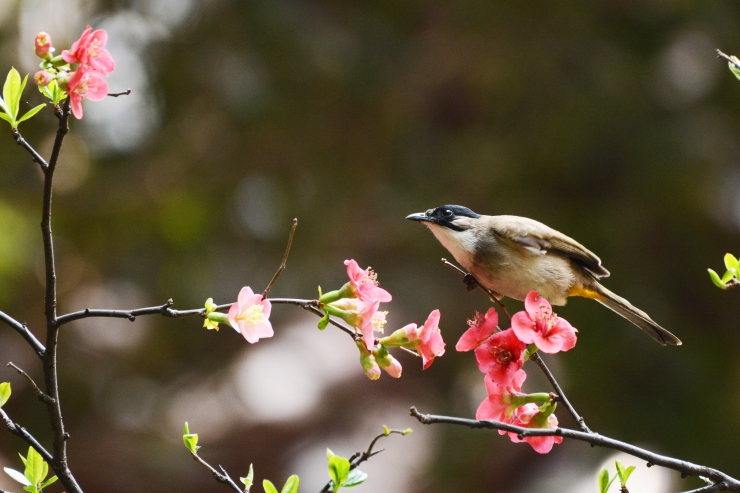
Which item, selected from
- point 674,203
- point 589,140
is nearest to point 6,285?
point 589,140

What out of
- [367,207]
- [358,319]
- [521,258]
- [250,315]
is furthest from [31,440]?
[367,207]

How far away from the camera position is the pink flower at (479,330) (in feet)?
3.37

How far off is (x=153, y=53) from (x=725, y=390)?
3.97m

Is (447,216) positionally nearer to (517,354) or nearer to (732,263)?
(517,354)

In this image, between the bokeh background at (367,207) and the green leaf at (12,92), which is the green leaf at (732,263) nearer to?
the green leaf at (12,92)

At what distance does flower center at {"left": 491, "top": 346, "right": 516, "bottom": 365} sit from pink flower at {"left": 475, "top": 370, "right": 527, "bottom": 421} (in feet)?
0.08

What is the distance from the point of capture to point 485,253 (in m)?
1.40

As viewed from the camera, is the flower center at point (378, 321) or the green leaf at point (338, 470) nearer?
the green leaf at point (338, 470)

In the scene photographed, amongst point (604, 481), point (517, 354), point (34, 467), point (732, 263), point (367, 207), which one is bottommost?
point (367, 207)

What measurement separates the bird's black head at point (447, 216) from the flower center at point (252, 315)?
659 mm

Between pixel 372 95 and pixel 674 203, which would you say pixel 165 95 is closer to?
pixel 372 95

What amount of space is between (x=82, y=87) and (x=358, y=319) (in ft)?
1.45

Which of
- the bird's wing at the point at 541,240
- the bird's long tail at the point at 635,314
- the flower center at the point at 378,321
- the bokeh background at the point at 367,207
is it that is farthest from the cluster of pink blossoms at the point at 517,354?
the bokeh background at the point at 367,207

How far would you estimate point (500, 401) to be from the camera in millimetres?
1017
